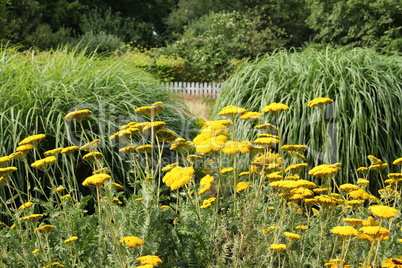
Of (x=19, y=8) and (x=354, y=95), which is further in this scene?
(x=19, y=8)

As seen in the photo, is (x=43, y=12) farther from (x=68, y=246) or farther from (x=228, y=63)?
(x=68, y=246)

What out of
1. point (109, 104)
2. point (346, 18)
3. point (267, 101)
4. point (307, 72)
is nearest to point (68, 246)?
point (109, 104)

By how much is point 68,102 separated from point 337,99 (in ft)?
6.52

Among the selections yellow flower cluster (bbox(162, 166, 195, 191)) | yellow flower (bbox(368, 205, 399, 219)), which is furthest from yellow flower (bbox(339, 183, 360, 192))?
yellow flower cluster (bbox(162, 166, 195, 191))

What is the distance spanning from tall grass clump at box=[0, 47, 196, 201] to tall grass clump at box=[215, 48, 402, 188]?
2.36 feet

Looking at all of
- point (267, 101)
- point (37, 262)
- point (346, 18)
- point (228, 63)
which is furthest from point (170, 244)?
point (346, 18)

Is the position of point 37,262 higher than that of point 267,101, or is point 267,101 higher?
point 267,101

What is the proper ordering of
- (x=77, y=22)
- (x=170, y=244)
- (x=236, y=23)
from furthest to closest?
(x=77, y=22), (x=236, y=23), (x=170, y=244)

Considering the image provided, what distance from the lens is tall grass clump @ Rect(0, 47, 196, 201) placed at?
293 cm

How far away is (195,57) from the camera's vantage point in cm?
1382

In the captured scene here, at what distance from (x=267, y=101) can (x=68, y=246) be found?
2.10 meters

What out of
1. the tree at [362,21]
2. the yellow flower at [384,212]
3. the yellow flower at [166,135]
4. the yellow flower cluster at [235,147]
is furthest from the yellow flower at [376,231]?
the tree at [362,21]

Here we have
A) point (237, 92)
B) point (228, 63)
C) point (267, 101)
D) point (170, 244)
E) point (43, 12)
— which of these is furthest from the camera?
point (43, 12)

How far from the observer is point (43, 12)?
22750mm
